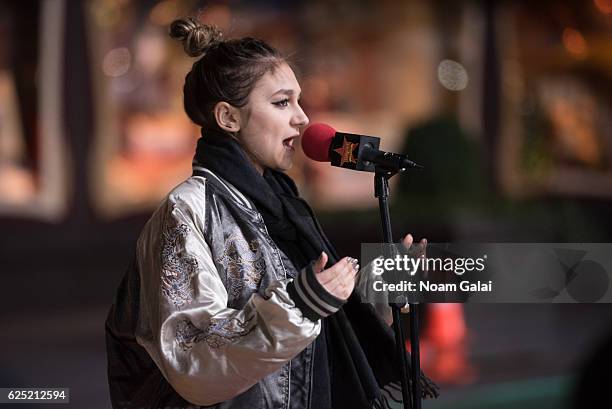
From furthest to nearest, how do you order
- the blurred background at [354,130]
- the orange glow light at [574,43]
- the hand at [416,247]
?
the orange glow light at [574,43] < the blurred background at [354,130] < the hand at [416,247]

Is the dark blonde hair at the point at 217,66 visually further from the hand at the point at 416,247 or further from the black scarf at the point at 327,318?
the hand at the point at 416,247

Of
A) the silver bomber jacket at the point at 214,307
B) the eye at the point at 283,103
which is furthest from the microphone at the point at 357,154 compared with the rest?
the silver bomber jacket at the point at 214,307

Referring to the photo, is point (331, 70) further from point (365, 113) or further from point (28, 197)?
point (28, 197)

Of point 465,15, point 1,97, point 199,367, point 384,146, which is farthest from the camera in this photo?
point 465,15

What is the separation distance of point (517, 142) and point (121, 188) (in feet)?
11.6

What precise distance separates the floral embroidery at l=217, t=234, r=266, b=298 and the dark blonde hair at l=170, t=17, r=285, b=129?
0.30 meters

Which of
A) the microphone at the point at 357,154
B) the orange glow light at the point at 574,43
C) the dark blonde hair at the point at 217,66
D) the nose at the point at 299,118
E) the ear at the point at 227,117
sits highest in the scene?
the orange glow light at the point at 574,43

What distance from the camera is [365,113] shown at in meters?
8.37

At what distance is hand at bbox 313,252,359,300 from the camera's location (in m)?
1.94

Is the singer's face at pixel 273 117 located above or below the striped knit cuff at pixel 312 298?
above

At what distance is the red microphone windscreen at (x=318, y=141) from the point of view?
2195mm

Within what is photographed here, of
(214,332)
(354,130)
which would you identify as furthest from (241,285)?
(354,130)

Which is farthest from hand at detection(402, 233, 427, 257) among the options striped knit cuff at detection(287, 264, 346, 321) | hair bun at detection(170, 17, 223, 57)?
hair bun at detection(170, 17, 223, 57)

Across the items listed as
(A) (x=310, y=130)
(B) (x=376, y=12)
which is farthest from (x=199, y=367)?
(B) (x=376, y=12)
